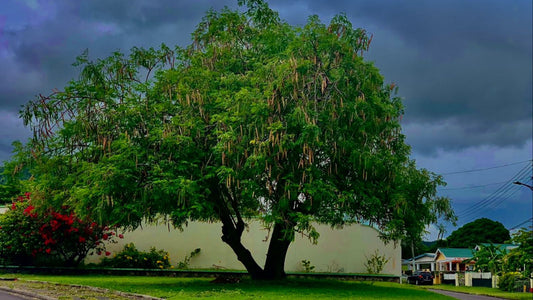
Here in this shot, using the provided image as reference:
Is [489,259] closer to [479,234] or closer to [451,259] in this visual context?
[451,259]

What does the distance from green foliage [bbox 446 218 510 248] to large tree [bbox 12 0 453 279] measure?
6106 centimetres

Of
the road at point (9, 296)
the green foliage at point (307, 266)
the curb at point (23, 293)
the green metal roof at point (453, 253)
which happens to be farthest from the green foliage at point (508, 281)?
the green metal roof at point (453, 253)

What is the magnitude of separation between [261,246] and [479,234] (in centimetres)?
5509

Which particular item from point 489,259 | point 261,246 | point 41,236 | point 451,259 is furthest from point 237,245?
point 451,259

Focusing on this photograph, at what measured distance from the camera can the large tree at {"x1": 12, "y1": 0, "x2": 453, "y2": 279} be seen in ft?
62.1

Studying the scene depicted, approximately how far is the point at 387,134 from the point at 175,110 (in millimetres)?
7851

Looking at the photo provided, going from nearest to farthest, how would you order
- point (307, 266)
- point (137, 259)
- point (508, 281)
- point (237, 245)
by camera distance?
point (237, 245) < point (137, 259) < point (508, 281) < point (307, 266)

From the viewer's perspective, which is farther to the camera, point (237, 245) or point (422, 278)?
point (422, 278)

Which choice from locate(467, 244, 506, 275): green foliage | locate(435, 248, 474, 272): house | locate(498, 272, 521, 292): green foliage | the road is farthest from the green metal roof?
the road

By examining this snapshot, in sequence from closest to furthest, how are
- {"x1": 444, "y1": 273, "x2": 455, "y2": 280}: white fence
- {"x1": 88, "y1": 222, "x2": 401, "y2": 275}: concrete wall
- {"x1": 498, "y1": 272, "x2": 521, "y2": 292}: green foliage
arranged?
{"x1": 88, "y1": 222, "x2": 401, "y2": 275}: concrete wall → {"x1": 498, "y1": 272, "x2": 521, "y2": 292}: green foliage → {"x1": 444, "y1": 273, "x2": 455, "y2": 280}: white fence

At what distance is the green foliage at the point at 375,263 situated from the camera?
3775 centimetres

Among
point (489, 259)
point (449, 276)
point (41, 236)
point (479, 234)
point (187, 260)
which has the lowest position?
point (187, 260)

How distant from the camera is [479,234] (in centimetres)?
8112

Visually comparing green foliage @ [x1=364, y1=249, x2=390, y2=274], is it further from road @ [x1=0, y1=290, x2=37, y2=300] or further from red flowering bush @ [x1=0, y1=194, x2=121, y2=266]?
road @ [x1=0, y1=290, x2=37, y2=300]
